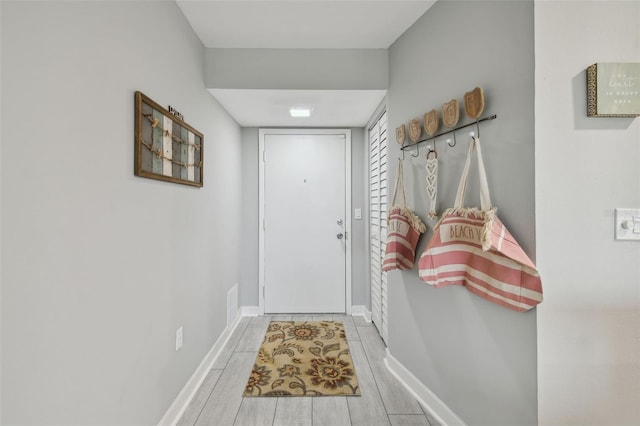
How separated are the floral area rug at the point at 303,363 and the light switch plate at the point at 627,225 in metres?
1.57

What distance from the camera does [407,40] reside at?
6.05ft

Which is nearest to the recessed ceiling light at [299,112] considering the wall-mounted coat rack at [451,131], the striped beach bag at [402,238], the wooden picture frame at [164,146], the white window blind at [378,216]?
the white window blind at [378,216]

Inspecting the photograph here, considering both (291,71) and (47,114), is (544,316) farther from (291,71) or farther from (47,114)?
(291,71)

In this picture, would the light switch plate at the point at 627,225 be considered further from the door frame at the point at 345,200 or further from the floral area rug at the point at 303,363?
the door frame at the point at 345,200

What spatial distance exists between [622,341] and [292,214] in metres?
2.48

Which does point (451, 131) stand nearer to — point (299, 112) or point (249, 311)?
point (299, 112)

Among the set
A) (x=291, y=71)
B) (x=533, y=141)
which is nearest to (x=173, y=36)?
(x=291, y=71)

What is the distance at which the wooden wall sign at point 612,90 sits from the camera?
105 cm

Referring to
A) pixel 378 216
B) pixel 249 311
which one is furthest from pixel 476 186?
pixel 249 311

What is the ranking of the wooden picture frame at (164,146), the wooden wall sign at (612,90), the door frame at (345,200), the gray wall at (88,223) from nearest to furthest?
the gray wall at (88,223)
the wooden wall sign at (612,90)
the wooden picture frame at (164,146)
the door frame at (345,200)

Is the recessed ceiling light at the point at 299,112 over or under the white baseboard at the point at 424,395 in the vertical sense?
over

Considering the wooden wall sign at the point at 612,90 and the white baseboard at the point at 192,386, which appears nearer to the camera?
the wooden wall sign at the point at 612,90

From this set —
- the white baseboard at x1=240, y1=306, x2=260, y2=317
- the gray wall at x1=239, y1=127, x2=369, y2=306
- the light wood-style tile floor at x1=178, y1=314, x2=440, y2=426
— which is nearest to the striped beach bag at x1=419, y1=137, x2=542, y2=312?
the light wood-style tile floor at x1=178, y1=314, x2=440, y2=426

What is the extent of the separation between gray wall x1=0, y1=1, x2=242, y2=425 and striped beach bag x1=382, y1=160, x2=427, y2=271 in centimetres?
128
